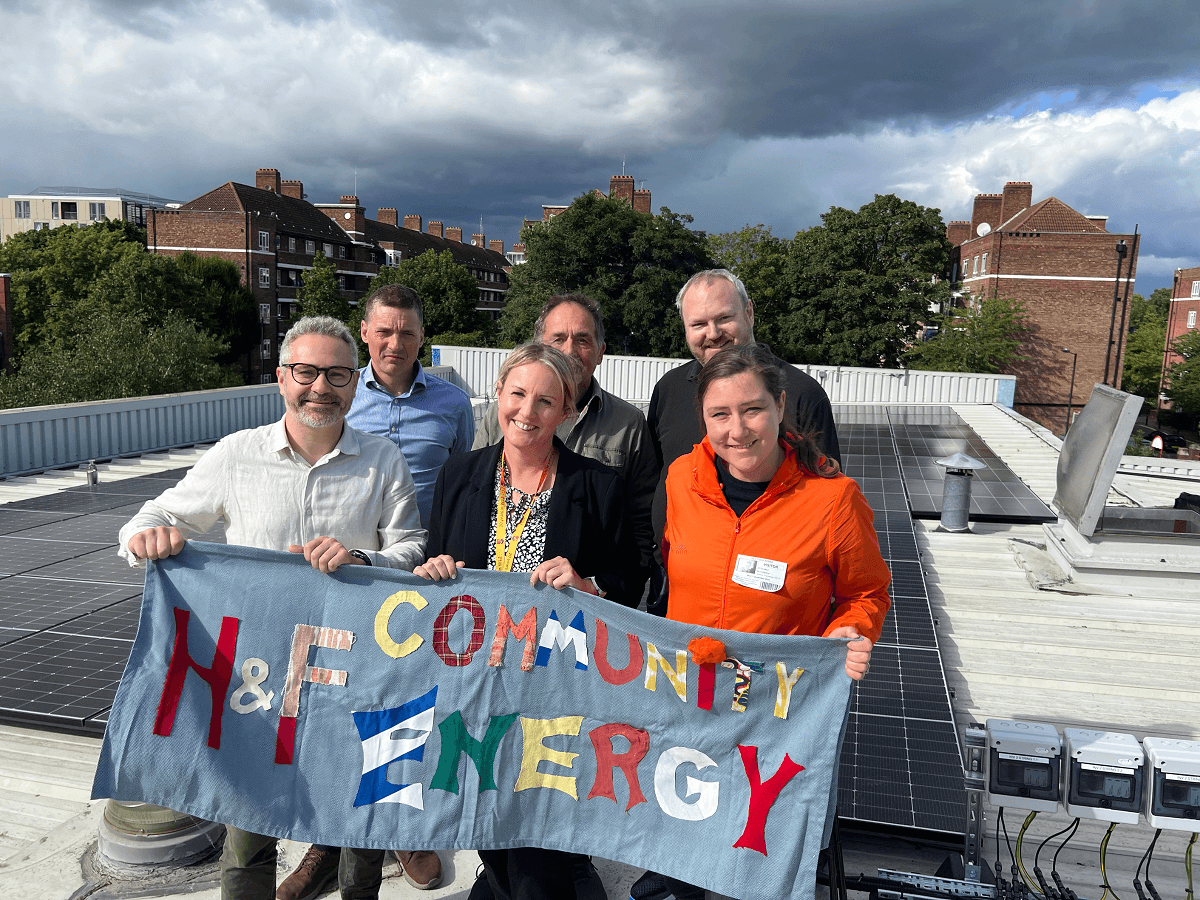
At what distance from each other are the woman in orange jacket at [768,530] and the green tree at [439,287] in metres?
55.7

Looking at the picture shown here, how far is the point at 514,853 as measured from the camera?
8.80 feet

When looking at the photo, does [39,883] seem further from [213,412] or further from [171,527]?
[213,412]

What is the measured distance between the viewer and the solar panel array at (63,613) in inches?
157

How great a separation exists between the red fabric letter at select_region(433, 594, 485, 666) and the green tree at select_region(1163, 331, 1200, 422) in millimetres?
63684

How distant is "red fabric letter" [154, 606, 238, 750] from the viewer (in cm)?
282

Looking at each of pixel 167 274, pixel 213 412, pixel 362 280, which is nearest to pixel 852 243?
pixel 213 412

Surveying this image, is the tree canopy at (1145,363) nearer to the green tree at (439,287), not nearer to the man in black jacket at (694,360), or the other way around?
the green tree at (439,287)

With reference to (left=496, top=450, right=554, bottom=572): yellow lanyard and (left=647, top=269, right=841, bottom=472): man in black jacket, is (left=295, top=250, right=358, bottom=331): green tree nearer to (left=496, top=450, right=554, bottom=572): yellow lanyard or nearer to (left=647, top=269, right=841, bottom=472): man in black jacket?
(left=647, top=269, right=841, bottom=472): man in black jacket

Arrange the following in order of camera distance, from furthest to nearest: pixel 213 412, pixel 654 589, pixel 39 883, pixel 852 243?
1. pixel 852 243
2. pixel 213 412
3. pixel 654 589
4. pixel 39 883

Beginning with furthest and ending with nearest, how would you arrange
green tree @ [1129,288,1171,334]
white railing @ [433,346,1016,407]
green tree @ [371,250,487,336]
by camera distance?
green tree @ [1129,288,1171,334], green tree @ [371,250,487,336], white railing @ [433,346,1016,407]

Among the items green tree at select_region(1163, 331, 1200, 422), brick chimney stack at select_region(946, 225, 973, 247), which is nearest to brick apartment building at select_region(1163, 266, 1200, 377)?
green tree at select_region(1163, 331, 1200, 422)

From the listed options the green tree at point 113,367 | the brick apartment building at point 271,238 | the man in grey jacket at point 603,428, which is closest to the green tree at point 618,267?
the green tree at point 113,367

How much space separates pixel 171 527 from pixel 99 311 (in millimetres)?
50362

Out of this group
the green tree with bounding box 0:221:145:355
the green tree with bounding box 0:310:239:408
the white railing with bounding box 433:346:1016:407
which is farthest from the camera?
the green tree with bounding box 0:221:145:355
